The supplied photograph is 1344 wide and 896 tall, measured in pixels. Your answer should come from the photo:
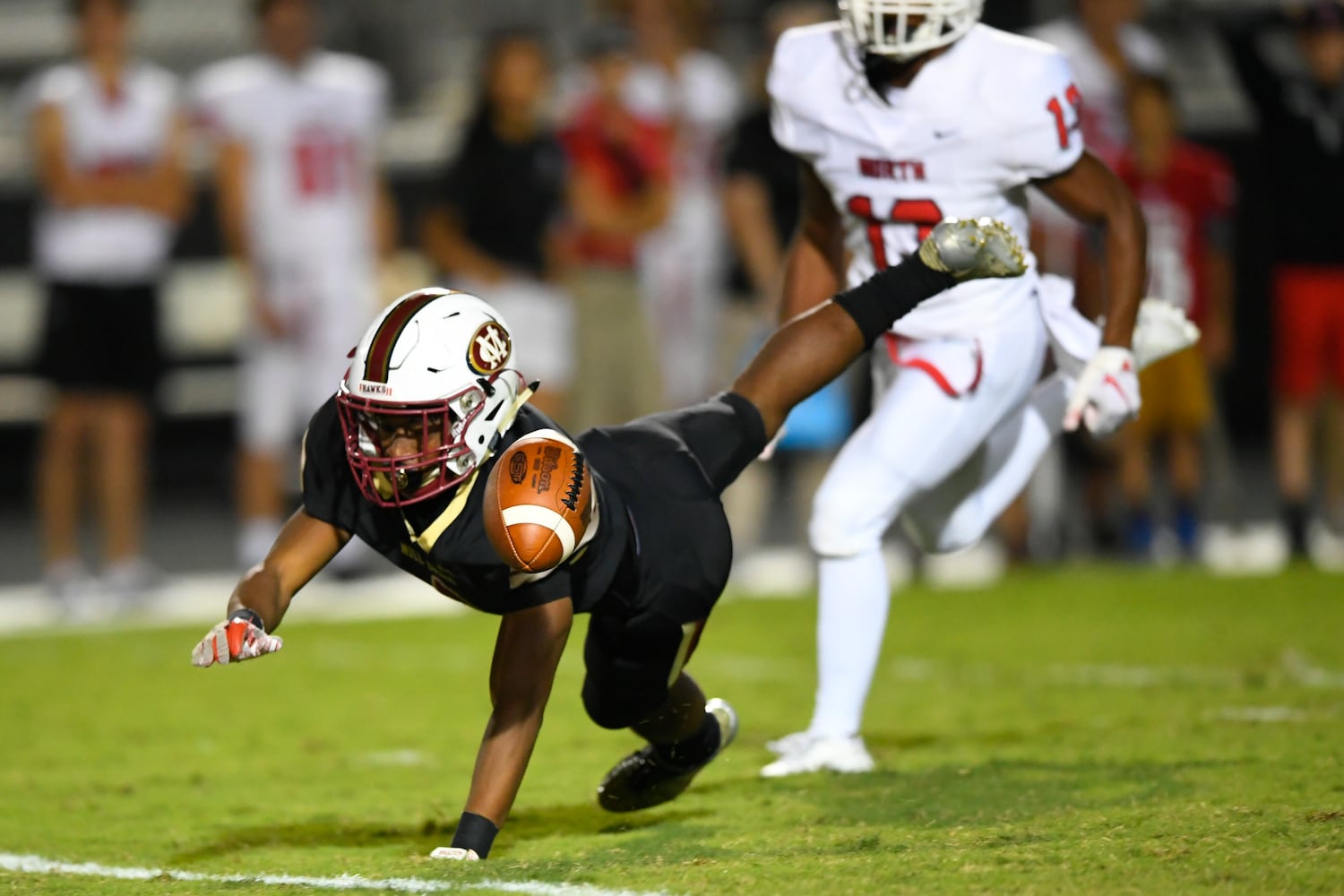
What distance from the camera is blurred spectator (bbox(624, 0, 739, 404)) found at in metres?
9.34

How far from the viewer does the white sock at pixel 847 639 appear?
5.04 metres

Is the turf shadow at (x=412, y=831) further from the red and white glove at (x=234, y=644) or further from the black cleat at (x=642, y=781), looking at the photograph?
the red and white glove at (x=234, y=644)

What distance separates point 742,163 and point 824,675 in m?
4.10

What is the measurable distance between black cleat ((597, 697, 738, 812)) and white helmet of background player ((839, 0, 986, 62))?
160 cm

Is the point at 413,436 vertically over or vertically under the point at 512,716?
over

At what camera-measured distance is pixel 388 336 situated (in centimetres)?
403

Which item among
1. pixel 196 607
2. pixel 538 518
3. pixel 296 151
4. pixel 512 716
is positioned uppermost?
pixel 538 518

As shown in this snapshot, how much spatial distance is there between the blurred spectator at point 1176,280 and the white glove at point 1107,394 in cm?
412

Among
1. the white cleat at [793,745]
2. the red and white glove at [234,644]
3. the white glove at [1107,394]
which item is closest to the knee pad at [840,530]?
the white cleat at [793,745]

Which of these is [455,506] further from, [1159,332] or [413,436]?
[1159,332]

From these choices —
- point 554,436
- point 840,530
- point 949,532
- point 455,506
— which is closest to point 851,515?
point 840,530

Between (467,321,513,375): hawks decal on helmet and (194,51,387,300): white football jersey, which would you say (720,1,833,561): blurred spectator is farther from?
(467,321,513,375): hawks decal on helmet

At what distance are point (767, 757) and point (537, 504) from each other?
1758 millimetres

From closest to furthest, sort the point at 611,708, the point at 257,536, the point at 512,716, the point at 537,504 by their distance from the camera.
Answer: the point at 537,504
the point at 512,716
the point at 611,708
the point at 257,536
